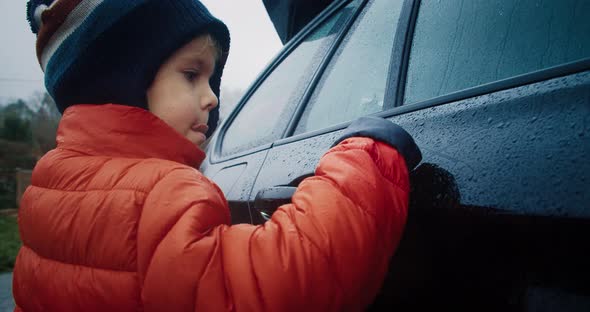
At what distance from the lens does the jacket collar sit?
0.96 metres

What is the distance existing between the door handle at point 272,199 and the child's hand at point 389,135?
0.73ft

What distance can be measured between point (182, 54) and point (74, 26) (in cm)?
31

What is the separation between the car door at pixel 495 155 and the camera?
1.61ft

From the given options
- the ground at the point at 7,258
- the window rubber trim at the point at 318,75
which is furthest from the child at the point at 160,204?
the ground at the point at 7,258

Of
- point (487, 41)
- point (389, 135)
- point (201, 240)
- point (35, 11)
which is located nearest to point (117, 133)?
point (201, 240)

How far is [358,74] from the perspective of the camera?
1.25m

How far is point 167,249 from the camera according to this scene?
0.72 meters

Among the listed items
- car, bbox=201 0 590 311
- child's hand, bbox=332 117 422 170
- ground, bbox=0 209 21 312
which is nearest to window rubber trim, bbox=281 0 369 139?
car, bbox=201 0 590 311

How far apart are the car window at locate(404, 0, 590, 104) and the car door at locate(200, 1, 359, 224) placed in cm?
62

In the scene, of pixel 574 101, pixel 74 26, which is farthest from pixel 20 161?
pixel 574 101

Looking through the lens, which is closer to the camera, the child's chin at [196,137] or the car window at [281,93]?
the child's chin at [196,137]

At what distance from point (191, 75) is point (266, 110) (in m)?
0.86

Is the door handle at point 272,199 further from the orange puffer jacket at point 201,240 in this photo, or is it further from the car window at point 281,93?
the car window at point 281,93

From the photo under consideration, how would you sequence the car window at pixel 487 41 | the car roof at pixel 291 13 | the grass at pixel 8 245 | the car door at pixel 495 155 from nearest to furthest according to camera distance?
1. the car door at pixel 495 155
2. the car window at pixel 487 41
3. the car roof at pixel 291 13
4. the grass at pixel 8 245
